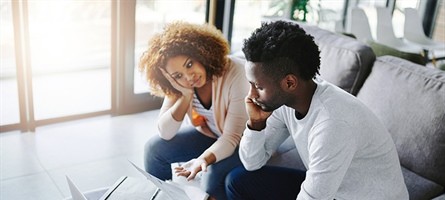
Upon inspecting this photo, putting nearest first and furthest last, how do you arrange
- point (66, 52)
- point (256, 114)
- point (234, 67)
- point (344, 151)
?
point (344, 151) < point (256, 114) < point (234, 67) < point (66, 52)

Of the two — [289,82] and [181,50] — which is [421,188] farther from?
[181,50]

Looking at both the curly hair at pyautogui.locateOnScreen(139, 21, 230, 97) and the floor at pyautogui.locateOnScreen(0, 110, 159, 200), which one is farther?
the floor at pyautogui.locateOnScreen(0, 110, 159, 200)

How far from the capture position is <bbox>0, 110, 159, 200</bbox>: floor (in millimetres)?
2221

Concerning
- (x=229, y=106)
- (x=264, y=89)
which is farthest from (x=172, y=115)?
(x=264, y=89)

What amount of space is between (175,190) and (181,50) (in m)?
0.56

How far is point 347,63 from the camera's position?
2.01 metres

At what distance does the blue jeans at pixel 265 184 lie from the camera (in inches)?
62.8

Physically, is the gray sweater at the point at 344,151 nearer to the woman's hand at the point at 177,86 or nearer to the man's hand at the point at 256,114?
the man's hand at the point at 256,114

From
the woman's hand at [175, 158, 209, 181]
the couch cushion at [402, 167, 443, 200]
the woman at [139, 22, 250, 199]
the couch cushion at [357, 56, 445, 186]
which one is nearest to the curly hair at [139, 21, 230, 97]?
the woman at [139, 22, 250, 199]

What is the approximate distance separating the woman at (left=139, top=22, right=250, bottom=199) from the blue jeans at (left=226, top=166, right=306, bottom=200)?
4.5 inches

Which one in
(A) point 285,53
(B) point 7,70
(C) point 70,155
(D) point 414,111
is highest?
(A) point 285,53

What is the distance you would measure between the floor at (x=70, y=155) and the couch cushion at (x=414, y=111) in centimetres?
121

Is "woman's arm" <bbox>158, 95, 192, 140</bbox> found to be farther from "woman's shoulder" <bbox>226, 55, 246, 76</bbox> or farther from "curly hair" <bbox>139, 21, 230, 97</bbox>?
"woman's shoulder" <bbox>226, 55, 246, 76</bbox>

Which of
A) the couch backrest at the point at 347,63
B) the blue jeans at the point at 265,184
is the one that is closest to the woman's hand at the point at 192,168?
the blue jeans at the point at 265,184
